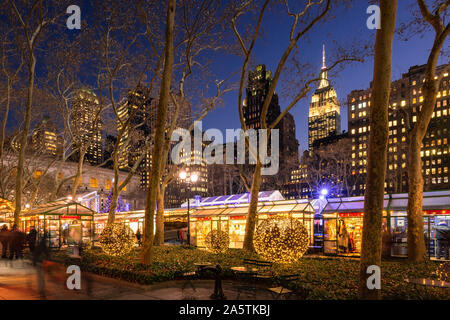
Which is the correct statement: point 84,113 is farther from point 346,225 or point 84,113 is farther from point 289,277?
point 289,277

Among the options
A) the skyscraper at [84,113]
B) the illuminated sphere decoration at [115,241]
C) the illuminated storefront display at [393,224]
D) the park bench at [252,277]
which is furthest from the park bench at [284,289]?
the skyscraper at [84,113]

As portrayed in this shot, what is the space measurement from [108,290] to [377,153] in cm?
796

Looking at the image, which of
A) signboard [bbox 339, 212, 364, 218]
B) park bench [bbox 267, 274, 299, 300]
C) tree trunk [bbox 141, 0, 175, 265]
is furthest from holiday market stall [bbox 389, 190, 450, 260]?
tree trunk [bbox 141, 0, 175, 265]

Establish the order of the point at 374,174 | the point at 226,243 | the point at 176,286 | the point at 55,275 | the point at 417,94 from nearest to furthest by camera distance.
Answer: the point at 374,174, the point at 176,286, the point at 55,275, the point at 226,243, the point at 417,94

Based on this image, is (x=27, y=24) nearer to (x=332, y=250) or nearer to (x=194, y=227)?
(x=194, y=227)

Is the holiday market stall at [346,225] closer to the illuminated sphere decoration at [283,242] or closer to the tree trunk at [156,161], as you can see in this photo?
the illuminated sphere decoration at [283,242]

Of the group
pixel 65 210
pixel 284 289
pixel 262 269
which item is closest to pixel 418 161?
pixel 262 269

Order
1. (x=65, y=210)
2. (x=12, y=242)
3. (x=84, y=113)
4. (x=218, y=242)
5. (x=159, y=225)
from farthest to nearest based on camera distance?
(x=84, y=113), (x=159, y=225), (x=65, y=210), (x=12, y=242), (x=218, y=242)

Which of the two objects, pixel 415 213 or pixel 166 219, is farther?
pixel 166 219

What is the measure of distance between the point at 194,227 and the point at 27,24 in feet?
59.5

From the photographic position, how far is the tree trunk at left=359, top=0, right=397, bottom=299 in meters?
7.26

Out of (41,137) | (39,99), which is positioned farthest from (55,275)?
(41,137)

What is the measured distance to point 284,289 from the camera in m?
8.63

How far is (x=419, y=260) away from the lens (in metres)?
12.6
